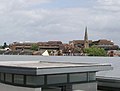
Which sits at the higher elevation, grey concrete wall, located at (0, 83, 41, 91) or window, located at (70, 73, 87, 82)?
window, located at (70, 73, 87, 82)

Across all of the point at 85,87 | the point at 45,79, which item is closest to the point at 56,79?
the point at 45,79

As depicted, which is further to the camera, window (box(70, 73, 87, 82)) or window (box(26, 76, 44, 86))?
window (box(70, 73, 87, 82))

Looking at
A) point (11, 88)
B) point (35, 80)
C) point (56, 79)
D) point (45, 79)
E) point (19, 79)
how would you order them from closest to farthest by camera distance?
point (35, 80)
point (45, 79)
point (19, 79)
point (56, 79)
point (11, 88)

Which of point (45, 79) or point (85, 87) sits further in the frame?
point (85, 87)

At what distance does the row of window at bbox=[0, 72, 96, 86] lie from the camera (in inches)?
503

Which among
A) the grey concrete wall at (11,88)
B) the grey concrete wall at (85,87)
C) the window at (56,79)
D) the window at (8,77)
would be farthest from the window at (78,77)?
the window at (8,77)

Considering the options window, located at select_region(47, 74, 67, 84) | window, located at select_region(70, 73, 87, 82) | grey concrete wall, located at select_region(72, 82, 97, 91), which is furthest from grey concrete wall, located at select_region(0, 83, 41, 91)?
grey concrete wall, located at select_region(72, 82, 97, 91)

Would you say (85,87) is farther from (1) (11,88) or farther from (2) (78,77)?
(1) (11,88)

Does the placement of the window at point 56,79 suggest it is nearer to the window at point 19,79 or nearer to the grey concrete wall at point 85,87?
the grey concrete wall at point 85,87

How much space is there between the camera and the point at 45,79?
1298 cm

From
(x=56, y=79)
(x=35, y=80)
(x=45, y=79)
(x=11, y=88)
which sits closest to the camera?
(x=35, y=80)

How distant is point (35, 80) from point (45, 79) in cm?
51

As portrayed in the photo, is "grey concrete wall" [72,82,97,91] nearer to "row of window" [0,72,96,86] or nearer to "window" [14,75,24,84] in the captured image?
"row of window" [0,72,96,86]

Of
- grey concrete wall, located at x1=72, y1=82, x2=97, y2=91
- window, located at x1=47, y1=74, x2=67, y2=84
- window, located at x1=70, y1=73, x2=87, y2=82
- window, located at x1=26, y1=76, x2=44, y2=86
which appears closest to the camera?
window, located at x1=26, y1=76, x2=44, y2=86
